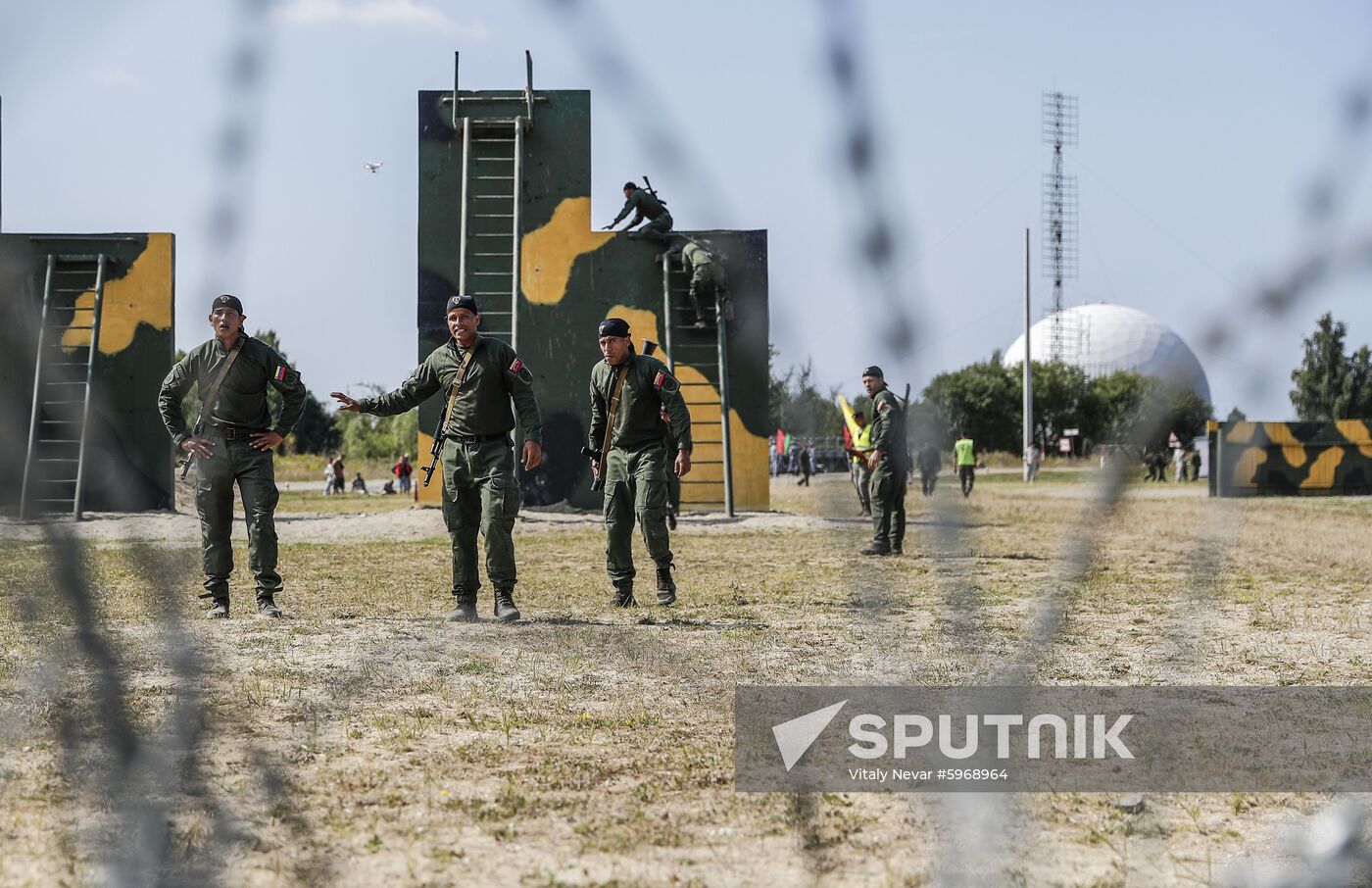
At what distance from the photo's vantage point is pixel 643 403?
7.59m

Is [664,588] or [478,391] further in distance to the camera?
[664,588]

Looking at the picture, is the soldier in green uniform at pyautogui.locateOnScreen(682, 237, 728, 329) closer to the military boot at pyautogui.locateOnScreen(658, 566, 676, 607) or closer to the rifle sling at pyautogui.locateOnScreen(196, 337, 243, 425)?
the military boot at pyautogui.locateOnScreen(658, 566, 676, 607)

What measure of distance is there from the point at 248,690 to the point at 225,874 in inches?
78.4

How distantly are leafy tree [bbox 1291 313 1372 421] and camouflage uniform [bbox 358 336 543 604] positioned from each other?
4651mm

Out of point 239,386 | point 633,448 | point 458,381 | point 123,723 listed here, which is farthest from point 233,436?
point 123,723

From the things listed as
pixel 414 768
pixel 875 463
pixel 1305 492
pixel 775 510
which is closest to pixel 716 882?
pixel 414 768

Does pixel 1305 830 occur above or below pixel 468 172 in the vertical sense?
below

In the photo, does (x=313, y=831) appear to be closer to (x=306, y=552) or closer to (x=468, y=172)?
(x=306, y=552)

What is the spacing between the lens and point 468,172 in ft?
52.2

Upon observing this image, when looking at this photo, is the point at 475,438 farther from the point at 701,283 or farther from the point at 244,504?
the point at 701,283

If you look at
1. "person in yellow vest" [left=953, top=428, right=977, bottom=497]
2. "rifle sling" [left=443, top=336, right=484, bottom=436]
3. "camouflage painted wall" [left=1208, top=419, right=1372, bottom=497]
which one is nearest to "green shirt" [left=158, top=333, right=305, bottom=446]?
"rifle sling" [left=443, top=336, right=484, bottom=436]

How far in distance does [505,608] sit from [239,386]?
5.76 feet

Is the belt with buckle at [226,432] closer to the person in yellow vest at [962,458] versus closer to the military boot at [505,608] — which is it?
the military boot at [505,608]

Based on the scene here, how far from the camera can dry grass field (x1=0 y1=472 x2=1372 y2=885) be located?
4.64 ft
